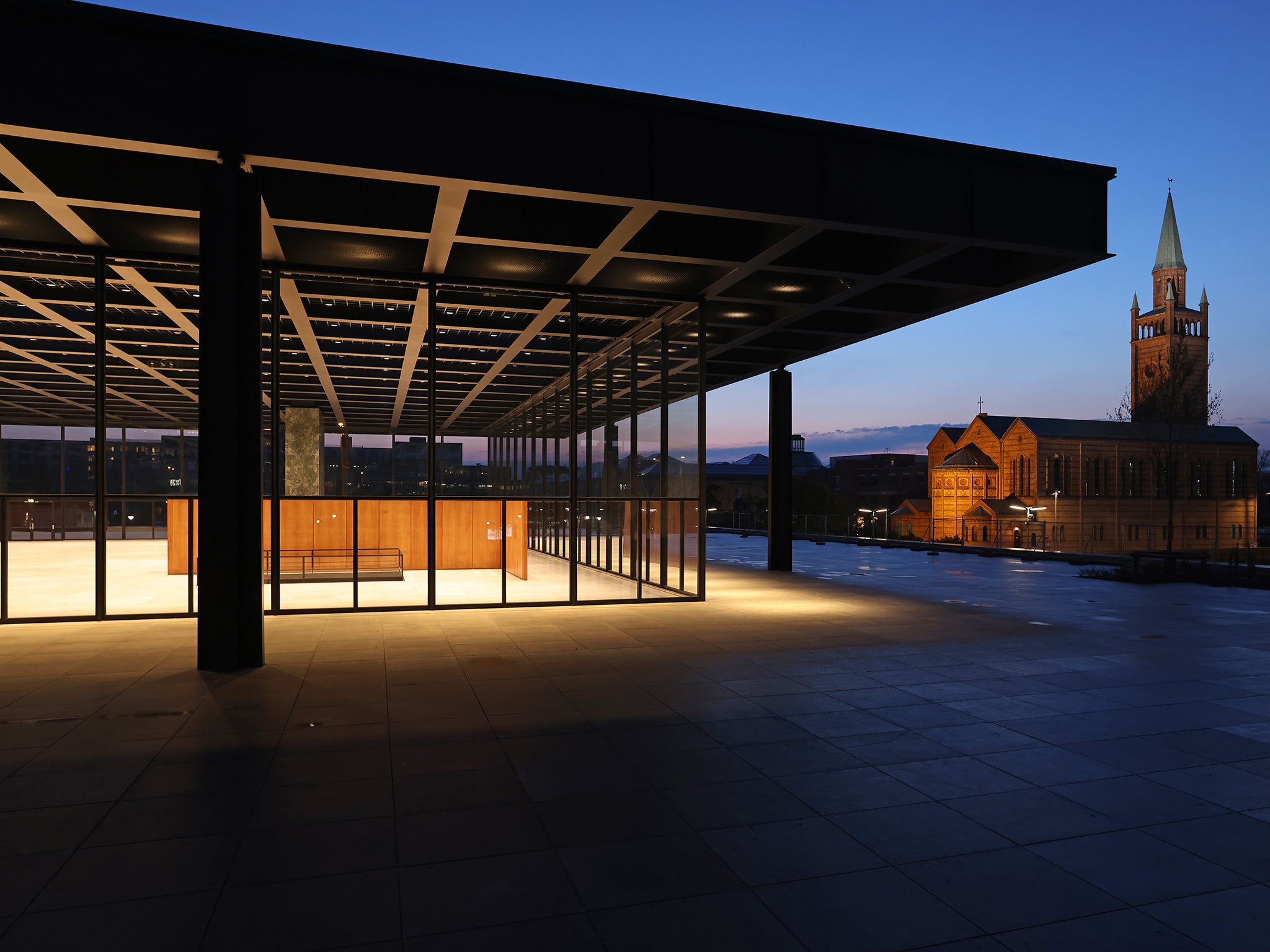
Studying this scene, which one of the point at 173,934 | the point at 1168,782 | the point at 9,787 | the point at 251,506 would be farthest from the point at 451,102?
the point at 1168,782

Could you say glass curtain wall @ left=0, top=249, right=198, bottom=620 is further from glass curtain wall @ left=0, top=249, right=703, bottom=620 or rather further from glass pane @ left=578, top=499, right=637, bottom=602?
glass pane @ left=578, top=499, right=637, bottom=602

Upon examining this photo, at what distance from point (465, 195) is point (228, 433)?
14.3 ft

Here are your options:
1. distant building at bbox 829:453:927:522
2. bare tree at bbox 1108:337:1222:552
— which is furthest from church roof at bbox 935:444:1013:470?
bare tree at bbox 1108:337:1222:552

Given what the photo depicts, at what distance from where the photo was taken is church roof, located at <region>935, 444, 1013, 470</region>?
95.8 metres

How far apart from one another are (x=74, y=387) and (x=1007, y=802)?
24.0m

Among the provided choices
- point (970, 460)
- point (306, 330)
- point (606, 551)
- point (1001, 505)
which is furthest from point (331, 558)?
point (970, 460)

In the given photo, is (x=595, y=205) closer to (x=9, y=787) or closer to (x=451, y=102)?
(x=451, y=102)

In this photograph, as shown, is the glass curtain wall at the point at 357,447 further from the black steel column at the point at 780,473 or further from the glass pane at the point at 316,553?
the black steel column at the point at 780,473

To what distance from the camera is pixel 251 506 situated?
10352mm

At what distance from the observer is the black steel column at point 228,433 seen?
33.0ft

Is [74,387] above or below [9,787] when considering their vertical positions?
above

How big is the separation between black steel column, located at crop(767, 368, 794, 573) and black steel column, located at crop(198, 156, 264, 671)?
52.2 ft

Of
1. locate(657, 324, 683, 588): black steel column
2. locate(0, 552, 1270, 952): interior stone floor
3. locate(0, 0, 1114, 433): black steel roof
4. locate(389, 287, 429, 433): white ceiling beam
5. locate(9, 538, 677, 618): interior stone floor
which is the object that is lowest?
locate(9, 538, 677, 618): interior stone floor

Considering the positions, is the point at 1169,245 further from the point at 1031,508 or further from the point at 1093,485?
the point at 1031,508
